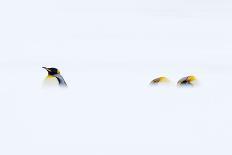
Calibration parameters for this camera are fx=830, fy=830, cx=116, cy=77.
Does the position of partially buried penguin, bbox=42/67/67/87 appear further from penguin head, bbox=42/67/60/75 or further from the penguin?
the penguin

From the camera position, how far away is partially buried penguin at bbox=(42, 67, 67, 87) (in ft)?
39.4

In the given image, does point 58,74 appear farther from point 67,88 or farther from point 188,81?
point 188,81

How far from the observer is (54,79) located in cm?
1209

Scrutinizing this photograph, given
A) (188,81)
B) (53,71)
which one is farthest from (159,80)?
(53,71)

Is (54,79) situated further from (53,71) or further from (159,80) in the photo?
(159,80)

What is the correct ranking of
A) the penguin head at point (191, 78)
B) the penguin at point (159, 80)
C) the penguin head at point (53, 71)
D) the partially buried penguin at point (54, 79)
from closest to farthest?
the partially buried penguin at point (54, 79), the penguin head at point (53, 71), the penguin at point (159, 80), the penguin head at point (191, 78)

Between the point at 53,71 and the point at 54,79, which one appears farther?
the point at 53,71

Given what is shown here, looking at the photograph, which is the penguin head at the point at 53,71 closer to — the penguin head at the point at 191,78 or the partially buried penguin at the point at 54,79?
the partially buried penguin at the point at 54,79

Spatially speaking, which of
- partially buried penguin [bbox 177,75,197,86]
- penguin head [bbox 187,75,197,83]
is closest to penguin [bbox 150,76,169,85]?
partially buried penguin [bbox 177,75,197,86]

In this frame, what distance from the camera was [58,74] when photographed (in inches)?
483

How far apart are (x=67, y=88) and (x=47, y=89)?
0.93ft

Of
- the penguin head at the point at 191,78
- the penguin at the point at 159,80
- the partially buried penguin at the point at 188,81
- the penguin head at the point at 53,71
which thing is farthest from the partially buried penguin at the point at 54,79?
the penguin head at the point at 191,78

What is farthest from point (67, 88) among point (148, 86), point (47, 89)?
point (148, 86)

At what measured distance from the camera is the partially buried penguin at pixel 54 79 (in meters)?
12.0
